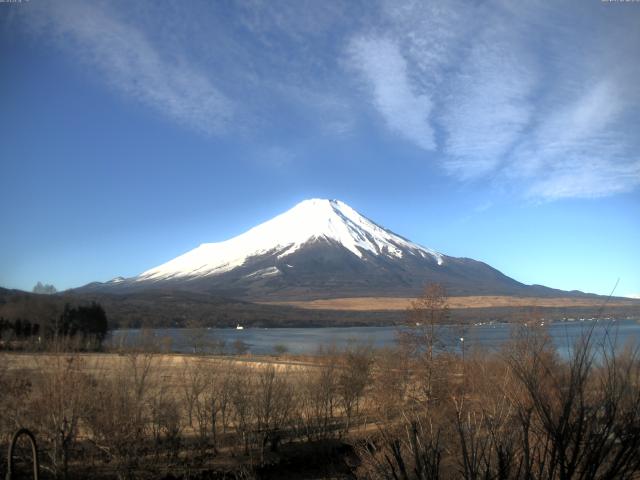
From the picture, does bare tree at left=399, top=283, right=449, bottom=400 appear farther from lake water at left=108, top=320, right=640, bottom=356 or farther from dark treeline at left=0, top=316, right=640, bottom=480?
lake water at left=108, top=320, right=640, bottom=356

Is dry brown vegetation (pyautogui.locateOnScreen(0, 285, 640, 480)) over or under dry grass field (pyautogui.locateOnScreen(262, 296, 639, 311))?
under

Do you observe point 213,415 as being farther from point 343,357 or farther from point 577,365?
point 577,365

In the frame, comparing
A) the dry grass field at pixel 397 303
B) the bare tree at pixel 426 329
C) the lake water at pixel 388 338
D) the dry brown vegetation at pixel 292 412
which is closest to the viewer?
the dry brown vegetation at pixel 292 412

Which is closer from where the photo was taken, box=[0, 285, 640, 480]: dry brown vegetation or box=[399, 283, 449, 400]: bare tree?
box=[0, 285, 640, 480]: dry brown vegetation

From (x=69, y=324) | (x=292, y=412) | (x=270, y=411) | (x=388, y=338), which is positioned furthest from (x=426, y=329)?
(x=388, y=338)

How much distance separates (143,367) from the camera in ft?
60.0

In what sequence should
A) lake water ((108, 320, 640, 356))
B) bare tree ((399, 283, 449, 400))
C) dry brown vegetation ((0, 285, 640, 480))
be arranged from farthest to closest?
bare tree ((399, 283, 449, 400))
lake water ((108, 320, 640, 356))
dry brown vegetation ((0, 285, 640, 480))

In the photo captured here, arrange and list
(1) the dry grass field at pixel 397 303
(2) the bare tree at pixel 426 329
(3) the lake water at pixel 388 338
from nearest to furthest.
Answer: (3) the lake water at pixel 388 338
(2) the bare tree at pixel 426 329
(1) the dry grass field at pixel 397 303

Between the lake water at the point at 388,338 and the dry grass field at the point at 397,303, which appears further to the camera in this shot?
the dry grass field at the point at 397,303

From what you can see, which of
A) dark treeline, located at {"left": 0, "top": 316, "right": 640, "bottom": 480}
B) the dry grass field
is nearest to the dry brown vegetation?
dark treeline, located at {"left": 0, "top": 316, "right": 640, "bottom": 480}

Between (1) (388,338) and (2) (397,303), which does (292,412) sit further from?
(2) (397,303)

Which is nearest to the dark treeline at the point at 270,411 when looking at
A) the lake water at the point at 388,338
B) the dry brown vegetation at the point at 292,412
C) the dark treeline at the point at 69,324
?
the dry brown vegetation at the point at 292,412

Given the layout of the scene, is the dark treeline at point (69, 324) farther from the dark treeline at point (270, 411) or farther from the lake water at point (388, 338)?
the dark treeline at point (270, 411)

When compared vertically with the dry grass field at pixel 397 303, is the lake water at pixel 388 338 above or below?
below
